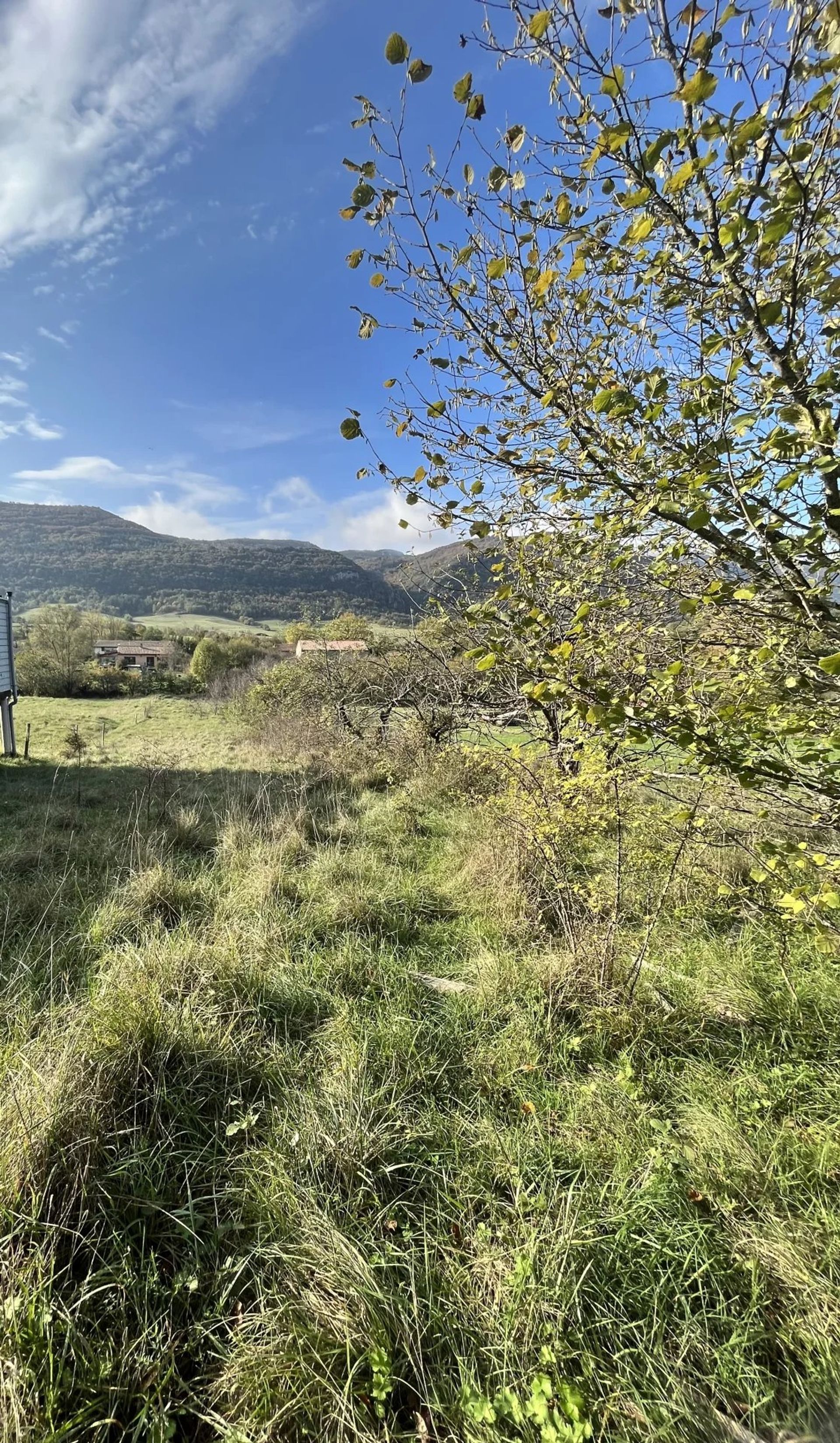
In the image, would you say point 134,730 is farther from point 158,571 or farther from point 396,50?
point 158,571

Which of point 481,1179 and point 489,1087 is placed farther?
point 489,1087

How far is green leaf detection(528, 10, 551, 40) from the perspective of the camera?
143 cm

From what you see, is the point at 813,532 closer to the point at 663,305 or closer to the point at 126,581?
the point at 663,305

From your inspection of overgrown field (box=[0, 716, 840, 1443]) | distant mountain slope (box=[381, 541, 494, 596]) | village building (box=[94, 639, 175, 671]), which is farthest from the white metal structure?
village building (box=[94, 639, 175, 671])

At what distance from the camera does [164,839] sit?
582 cm

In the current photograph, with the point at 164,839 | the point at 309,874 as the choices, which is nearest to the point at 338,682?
the point at 164,839

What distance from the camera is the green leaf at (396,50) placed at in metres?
1.55

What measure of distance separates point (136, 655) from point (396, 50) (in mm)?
53361

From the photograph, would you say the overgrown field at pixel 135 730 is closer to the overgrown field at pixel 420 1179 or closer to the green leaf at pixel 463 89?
the overgrown field at pixel 420 1179

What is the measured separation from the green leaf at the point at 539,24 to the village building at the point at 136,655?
143 feet

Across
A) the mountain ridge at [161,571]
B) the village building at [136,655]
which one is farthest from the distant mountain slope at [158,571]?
the village building at [136,655]

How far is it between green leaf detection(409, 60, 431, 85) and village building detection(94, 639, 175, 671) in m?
43.3

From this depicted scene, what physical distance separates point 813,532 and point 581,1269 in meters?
2.50

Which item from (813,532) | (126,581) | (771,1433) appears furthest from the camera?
(126,581)
